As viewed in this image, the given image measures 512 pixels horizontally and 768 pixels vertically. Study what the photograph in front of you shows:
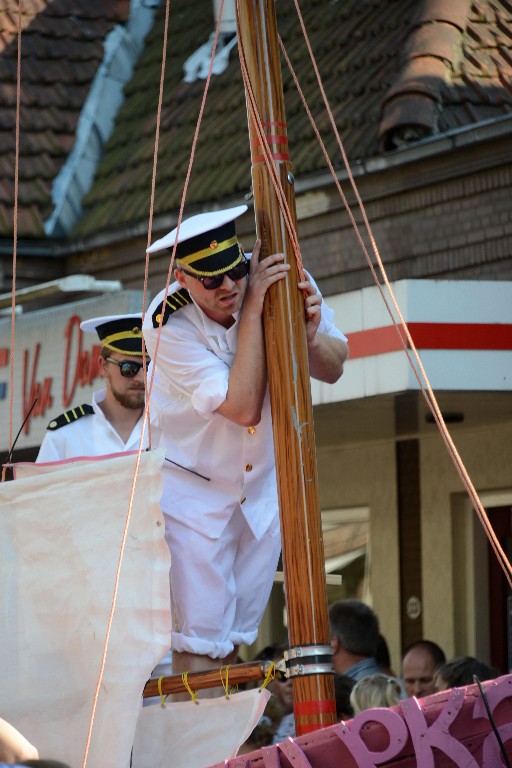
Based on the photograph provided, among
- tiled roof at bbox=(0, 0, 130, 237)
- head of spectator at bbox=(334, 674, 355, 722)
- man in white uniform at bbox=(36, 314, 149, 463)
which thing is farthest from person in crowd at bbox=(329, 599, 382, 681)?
tiled roof at bbox=(0, 0, 130, 237)

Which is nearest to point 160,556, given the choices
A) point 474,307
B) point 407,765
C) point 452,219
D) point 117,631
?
point 117,631

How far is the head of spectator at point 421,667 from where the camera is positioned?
Result: 6.79 metres

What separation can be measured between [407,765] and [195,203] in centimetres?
786

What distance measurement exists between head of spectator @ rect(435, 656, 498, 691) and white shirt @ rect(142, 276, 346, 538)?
1755 millimetres

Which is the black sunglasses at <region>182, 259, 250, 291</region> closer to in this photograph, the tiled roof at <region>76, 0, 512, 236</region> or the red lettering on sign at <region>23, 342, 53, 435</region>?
the tiled roof at <region>76, 0, 512, 236</region>

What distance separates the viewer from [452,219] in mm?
9273

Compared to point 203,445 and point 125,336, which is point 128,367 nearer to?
point 125,336

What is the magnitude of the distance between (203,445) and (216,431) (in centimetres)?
5

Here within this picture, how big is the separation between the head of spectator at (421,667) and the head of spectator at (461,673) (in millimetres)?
951

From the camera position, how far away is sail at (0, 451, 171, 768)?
12.2ft

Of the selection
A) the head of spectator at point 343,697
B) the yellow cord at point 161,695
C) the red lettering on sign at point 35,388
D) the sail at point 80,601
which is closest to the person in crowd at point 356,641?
the head of spectator at point 343,697

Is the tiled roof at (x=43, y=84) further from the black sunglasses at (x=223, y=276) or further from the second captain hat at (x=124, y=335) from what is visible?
the black sunglasses at (x=223, y=276)

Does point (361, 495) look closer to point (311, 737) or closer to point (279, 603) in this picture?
point (279, 603)

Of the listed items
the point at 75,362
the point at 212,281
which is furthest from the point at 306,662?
the point at 75,362
